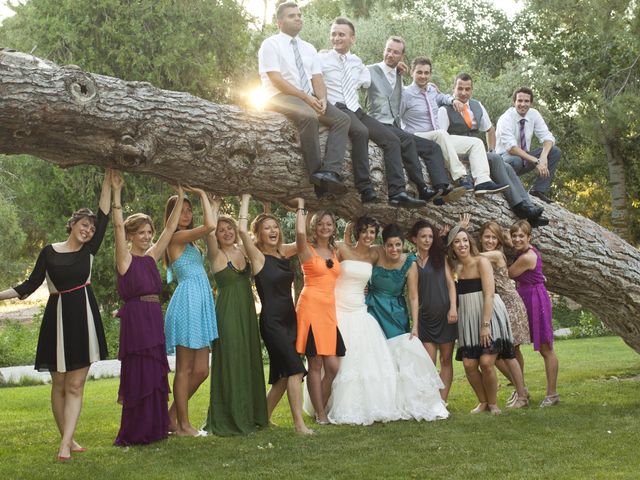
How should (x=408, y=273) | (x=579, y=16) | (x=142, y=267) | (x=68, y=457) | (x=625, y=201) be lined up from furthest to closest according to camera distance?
(x=625, y=201) < (x=579, y=16) < (x=408, y=273) < (x=142, y=267) < (x=68, y=457)

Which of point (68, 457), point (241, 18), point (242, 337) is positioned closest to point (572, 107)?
point (241, 18)

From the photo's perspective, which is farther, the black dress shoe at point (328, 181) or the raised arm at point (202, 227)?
the raised arm at point (202, 227)

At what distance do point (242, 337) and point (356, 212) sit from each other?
175 cm

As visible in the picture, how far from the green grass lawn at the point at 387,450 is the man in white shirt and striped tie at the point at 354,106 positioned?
2.28 metres

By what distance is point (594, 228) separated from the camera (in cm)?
1035

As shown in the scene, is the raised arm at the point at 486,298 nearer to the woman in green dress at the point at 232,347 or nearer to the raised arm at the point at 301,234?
the raised arm at the point at 301,234

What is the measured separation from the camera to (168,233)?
8180 millimetres

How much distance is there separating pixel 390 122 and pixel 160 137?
263cm

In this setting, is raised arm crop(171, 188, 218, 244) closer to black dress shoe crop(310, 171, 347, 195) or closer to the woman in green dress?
the woman in green dress

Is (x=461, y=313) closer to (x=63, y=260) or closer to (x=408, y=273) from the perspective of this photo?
(x=408, y=273)

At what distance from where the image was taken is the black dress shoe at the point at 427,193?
340 inches

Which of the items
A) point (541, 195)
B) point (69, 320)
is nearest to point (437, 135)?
point (541, 195)

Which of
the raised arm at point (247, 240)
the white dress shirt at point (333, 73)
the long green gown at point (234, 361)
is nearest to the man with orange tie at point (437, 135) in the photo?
the white dress shirt at point (333, 73)

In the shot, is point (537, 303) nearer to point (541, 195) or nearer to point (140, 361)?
point (541, 195)
